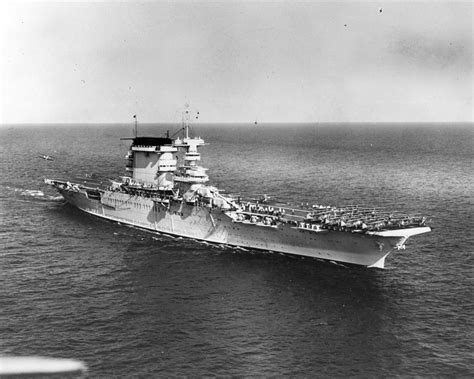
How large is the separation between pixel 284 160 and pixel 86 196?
178ft

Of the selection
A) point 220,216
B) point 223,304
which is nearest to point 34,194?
point 220,216

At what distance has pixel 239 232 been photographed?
40469mm

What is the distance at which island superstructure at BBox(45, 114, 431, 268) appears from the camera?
116 ft

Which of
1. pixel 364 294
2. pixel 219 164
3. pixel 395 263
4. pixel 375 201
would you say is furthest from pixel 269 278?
pixel 219 164

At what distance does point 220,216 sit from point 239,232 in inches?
86.3

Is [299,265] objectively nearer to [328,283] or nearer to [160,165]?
[328,283]

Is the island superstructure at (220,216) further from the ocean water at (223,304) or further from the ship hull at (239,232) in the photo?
the ocean water at (223,304)

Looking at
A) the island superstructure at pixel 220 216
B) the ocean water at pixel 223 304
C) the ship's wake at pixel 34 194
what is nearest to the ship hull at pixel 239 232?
the island superstructure at pixel 220 216

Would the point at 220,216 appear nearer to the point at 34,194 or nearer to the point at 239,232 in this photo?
the point at 239,232

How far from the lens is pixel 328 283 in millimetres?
32406

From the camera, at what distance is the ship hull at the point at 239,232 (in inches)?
1385

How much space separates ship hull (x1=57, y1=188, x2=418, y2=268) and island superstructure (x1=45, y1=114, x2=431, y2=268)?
0.07 m

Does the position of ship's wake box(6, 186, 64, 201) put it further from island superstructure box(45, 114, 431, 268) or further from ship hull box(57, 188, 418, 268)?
ship hull box(57, 188, 418, 268)

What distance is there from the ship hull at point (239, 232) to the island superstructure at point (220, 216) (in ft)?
0.24
